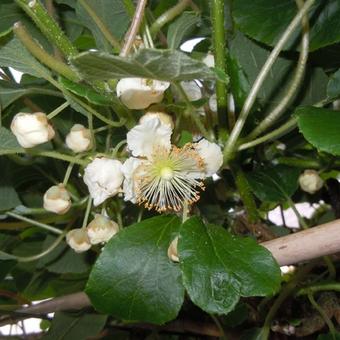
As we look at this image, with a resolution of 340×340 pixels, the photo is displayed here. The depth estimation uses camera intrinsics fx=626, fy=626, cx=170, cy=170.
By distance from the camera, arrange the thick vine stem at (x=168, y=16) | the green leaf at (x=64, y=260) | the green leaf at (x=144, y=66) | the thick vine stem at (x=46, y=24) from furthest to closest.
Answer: the green leaf at (x=64, y=260), the thick vine stem at (x=168, y=16), the thick vine stem at (x=46, y=24), the green leaf at (x=144, y=66)

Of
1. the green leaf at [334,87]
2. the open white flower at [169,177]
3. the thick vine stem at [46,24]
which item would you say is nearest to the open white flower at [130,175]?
the open white flower at [169,177]

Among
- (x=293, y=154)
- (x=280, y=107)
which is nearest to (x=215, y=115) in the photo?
(x=280, y=107)

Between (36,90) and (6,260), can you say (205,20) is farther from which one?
(6,260)

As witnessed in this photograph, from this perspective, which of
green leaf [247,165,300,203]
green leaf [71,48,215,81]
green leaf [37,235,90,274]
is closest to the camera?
green leaf [71,48,215,81]

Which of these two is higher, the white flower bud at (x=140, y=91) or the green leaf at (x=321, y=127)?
the white flower bud at (x=140, y=91)

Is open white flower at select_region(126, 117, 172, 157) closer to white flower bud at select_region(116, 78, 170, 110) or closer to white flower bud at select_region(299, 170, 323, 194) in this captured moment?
white flower bud at select_region(116, 78, 170, 110)

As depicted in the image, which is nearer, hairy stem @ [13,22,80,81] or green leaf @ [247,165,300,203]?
hairy stem @ [13,22,80,81]

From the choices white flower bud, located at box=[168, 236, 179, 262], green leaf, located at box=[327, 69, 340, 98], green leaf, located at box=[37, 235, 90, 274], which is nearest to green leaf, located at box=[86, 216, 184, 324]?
white flower bud, located at box=[168, 236, 179, 262]

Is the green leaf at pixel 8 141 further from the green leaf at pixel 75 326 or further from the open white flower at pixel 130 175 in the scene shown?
the green leaf at pixel 75 326
